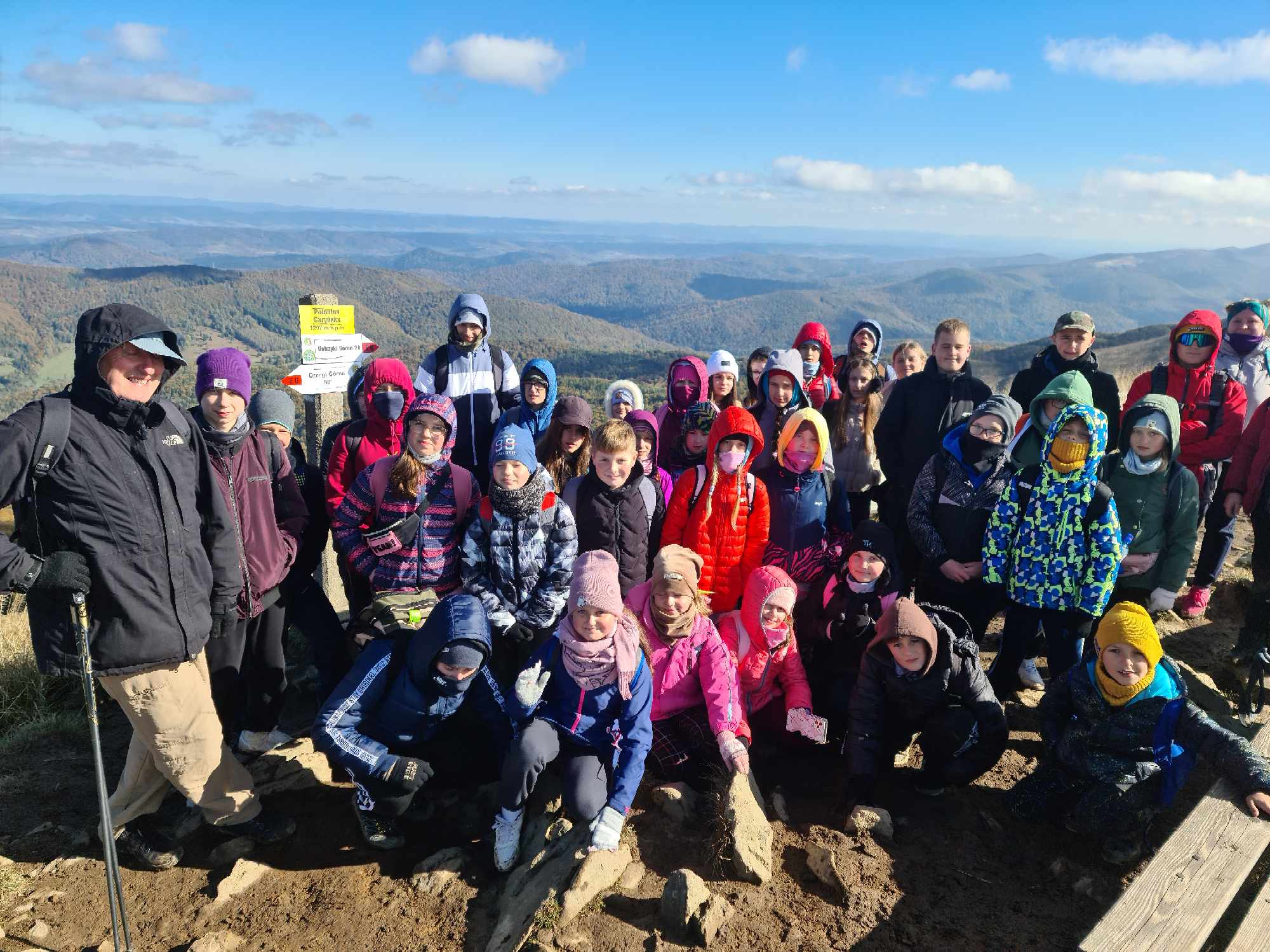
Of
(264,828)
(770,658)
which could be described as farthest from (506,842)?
(770,658)

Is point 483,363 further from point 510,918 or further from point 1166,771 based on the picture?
point 1166,771

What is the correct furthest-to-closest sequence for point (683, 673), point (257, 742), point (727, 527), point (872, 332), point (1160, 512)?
point (872, 332) < point (727, 527) < point (1160, 512) < point (257, 742) < point (683, 673)

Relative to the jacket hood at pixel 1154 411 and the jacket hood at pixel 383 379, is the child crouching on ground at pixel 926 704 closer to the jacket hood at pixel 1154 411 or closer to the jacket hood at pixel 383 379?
the jacket hood at pixel 1154 411

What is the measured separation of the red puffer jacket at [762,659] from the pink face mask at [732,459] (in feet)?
2.70

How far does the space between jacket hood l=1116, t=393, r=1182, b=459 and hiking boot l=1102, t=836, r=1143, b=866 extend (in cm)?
250

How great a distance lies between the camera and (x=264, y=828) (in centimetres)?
411

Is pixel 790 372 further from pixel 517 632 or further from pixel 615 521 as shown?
pixel 517 632

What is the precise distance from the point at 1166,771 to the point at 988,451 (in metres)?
2.10

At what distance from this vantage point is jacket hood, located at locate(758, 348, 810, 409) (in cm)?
636

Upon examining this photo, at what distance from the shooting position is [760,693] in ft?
15.3

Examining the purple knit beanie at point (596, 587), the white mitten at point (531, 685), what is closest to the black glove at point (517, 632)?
the white mitten at point (531, 685)

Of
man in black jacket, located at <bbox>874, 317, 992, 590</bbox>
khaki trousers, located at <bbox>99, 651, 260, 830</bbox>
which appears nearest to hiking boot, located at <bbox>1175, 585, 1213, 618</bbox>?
man in black jacket, located at <bbox>874, 317, 992, 590</bbox>

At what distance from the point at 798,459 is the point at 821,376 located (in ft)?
8.51

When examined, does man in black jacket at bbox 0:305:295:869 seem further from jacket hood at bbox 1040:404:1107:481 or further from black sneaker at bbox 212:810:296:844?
jacket hood at bbox 1040:404:1107:481
